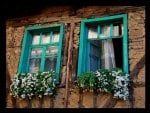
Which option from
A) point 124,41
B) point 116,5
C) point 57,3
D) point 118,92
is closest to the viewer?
point 118,92

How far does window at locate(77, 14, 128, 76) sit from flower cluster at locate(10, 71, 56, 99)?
0.65 meters

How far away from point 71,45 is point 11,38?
65.3 inches

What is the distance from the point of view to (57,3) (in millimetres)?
8531

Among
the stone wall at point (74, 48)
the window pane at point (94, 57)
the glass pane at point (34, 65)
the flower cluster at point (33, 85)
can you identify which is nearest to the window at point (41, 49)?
the glass pane at point (34, 65)

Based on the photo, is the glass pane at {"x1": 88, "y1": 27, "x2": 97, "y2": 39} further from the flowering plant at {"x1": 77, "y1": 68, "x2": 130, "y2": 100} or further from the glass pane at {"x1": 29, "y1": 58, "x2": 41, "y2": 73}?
the glass pane at {"x1": 29, "y1": 58, "x2": 41, "y2": 73}

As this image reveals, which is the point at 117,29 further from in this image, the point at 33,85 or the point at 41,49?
the point at 33,85

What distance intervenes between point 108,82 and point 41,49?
2039 millimetres

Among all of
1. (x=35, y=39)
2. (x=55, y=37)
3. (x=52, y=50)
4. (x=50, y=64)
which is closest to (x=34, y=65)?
(x=50, y=64)

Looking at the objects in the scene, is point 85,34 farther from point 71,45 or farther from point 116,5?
point 116,5

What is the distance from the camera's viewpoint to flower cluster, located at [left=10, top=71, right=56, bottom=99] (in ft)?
24.9

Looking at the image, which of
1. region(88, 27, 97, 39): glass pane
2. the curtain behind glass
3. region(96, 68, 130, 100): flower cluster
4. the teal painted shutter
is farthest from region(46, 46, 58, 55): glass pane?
region(96, 68, 130, 100): flower cluster

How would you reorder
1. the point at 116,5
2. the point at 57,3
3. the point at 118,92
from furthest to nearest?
1. the point at 57,3
2. the point at 116,5
3. the point at 118,92

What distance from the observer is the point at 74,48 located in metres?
8.01
